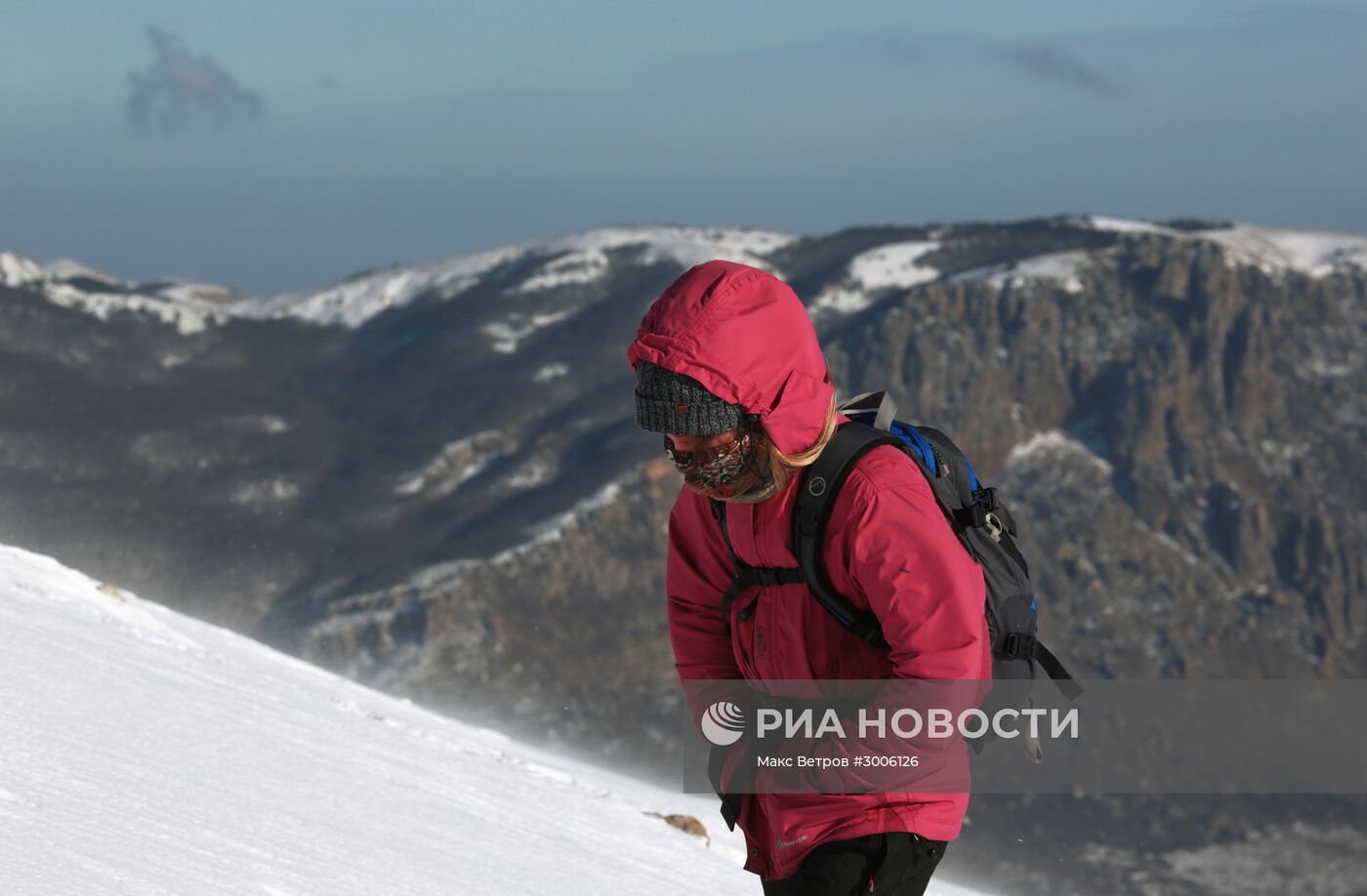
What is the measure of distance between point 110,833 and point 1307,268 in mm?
119969

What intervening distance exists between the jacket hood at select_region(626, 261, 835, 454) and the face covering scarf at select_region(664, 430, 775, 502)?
0.30 ft

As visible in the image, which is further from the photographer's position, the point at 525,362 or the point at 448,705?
the point at 525,362

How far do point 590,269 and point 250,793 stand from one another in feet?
394

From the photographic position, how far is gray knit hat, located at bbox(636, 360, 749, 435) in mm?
3561

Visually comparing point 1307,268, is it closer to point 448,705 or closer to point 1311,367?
point 1311,367

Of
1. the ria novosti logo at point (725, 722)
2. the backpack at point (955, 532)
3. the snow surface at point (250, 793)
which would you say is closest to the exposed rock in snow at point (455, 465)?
the snow surface at point (250, 793)

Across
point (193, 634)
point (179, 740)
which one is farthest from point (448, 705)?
point (179, 740)

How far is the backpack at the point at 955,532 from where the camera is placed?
3.54m

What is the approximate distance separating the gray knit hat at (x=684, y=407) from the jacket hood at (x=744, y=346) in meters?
0.04

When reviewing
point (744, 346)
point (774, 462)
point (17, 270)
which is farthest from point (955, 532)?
point (17, 270)

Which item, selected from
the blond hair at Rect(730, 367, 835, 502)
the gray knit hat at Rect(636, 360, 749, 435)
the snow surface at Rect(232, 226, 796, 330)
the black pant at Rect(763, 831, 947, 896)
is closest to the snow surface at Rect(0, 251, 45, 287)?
the snow surface at Rect(232, 226, 796, 330)

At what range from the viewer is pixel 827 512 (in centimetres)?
352

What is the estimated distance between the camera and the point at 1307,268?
113750 millimetres

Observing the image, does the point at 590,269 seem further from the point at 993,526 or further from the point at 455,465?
the point at 993,526
